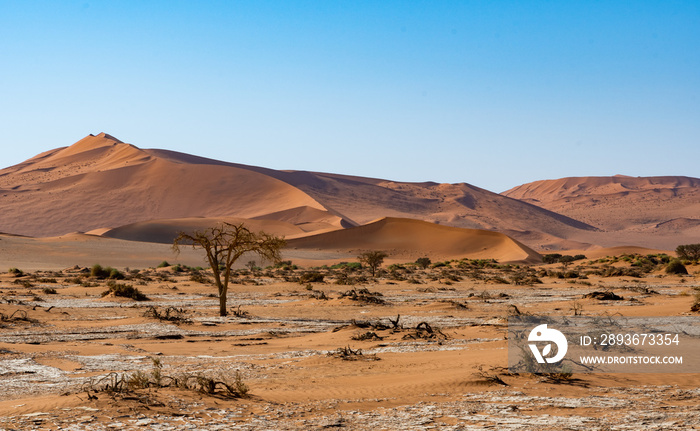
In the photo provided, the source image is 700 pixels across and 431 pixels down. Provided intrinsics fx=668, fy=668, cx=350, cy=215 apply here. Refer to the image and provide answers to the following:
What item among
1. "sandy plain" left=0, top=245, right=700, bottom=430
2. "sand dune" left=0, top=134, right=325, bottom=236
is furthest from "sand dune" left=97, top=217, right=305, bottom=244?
"sandy plain" left=0, top=245, right=700, bottom=430

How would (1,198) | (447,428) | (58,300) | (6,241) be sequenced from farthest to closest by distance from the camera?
(1,198), (6,241), (58,300), (447,428)

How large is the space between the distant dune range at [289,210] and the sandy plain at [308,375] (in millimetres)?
56716

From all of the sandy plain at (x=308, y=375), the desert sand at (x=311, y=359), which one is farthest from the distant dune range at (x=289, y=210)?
the sandy plain at (x=308, y=375)

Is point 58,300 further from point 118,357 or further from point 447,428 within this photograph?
point 447,428

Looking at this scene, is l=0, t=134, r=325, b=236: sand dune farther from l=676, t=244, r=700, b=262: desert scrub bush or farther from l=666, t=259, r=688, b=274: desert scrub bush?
l=666, t=259, r=688, b=274: desert scrub bush

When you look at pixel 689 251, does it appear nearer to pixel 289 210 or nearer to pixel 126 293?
pixel 126 293

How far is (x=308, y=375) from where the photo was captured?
1004cm

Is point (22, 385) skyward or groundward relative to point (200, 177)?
groundward

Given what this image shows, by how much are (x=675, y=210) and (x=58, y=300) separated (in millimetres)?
204312

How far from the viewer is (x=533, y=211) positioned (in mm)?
184375

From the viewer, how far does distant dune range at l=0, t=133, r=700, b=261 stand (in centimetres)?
8756

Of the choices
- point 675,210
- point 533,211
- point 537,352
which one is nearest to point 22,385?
point 537,352

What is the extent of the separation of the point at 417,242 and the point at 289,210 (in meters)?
47.9

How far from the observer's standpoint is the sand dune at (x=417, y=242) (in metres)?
78.0
